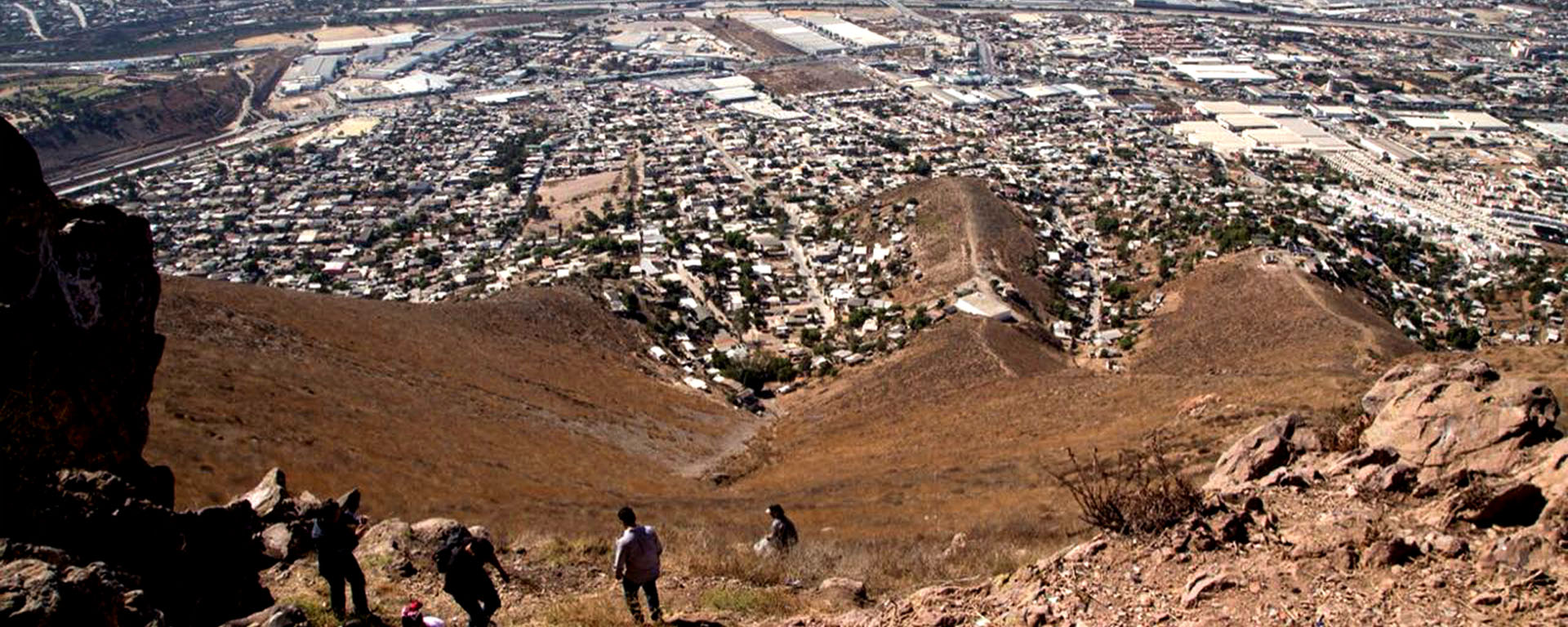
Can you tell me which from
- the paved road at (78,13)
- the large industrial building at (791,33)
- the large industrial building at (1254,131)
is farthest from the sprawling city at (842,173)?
the paved road at (78,13)

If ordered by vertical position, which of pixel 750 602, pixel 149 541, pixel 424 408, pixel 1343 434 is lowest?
pixel 424 408

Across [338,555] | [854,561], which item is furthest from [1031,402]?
[338,555]

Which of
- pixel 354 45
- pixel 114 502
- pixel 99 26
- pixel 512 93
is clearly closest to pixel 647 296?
pixel 114 502

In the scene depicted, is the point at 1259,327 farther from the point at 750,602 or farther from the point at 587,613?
the point at 587,613

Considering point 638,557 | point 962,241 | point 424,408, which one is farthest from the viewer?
point 962,241

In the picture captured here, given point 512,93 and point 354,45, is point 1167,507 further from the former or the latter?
point 354,45

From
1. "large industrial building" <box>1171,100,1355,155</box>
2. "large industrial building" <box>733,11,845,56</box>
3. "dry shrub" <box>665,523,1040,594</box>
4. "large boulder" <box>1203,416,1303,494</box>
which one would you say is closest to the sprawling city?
"large industrial building" <box>1171,100,1355,155</box>
